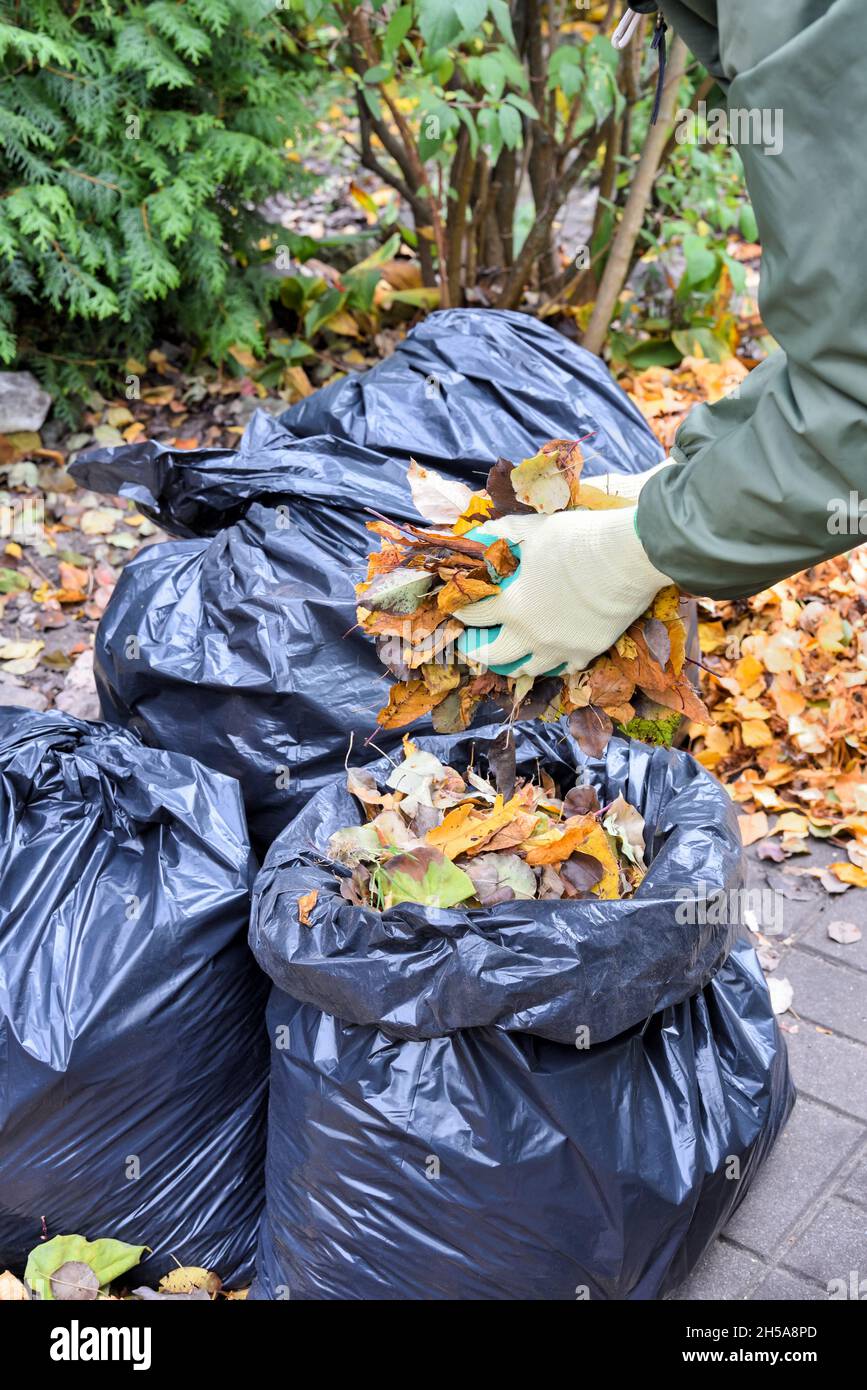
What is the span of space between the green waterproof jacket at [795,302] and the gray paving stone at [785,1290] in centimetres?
105

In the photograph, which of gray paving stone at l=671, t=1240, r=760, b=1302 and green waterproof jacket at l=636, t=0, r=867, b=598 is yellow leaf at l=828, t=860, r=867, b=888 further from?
green waterproof jacket at l=636, t=0, r=867, b=598

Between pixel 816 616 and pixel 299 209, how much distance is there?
2670 millimetres

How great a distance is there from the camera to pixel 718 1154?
171 cm

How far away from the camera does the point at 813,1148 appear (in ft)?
6.50

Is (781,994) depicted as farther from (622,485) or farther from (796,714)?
(622,485)

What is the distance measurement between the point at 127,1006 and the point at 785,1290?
3.26 feet

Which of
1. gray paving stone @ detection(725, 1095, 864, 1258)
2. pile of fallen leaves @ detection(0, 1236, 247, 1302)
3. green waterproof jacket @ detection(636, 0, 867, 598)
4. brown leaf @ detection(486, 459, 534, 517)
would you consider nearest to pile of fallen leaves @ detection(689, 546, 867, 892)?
gray paving stone @ detection(725, 1095, 864, 1258)

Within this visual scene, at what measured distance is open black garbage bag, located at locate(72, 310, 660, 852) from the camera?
2.12 m

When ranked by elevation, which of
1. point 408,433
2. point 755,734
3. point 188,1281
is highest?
point 408,433

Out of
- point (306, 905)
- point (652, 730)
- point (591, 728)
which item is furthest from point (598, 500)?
point (306, 905)

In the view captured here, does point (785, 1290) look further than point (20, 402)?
No

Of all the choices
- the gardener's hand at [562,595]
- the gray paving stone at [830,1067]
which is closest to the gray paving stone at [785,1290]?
the gray paving stone at [830,1067]

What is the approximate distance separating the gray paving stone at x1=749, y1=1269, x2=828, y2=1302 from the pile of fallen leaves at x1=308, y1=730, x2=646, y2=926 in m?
0.58
